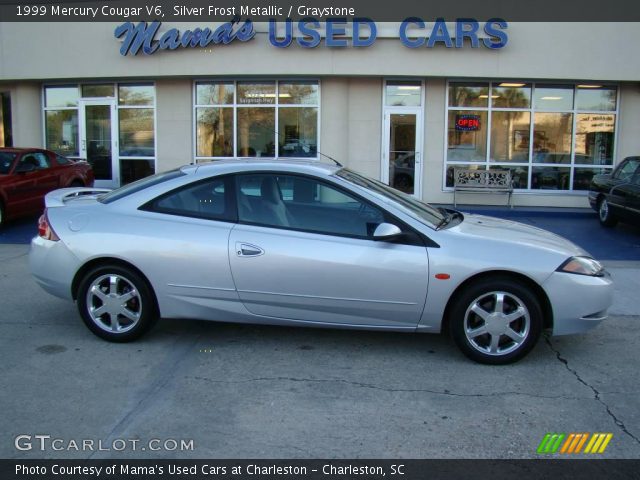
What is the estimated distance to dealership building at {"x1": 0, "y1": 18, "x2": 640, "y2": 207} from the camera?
46.2ft

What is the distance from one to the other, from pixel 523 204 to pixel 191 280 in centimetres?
1178

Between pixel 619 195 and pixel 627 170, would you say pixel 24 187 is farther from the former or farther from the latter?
pixel 627 170

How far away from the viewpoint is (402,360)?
5.09 m

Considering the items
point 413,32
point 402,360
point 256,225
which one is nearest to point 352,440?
→ point 402,360

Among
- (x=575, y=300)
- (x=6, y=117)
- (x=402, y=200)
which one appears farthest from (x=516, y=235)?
(x=6, y=117)

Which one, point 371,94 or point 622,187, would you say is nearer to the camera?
point 622,187

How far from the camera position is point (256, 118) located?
50.8 ft

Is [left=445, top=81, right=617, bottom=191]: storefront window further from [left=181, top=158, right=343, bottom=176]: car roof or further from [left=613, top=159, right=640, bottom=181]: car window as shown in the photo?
[left=181, top=158, right=343, bottom=176]: car roof

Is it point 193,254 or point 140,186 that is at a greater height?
point 140,186

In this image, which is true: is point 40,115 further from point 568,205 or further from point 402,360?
point 402,360

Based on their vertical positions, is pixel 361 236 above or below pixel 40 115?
below

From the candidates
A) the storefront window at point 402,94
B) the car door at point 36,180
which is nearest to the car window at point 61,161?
the car door at point 36,180

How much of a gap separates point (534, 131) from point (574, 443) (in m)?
12.7

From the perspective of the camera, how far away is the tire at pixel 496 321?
4.82 meters
